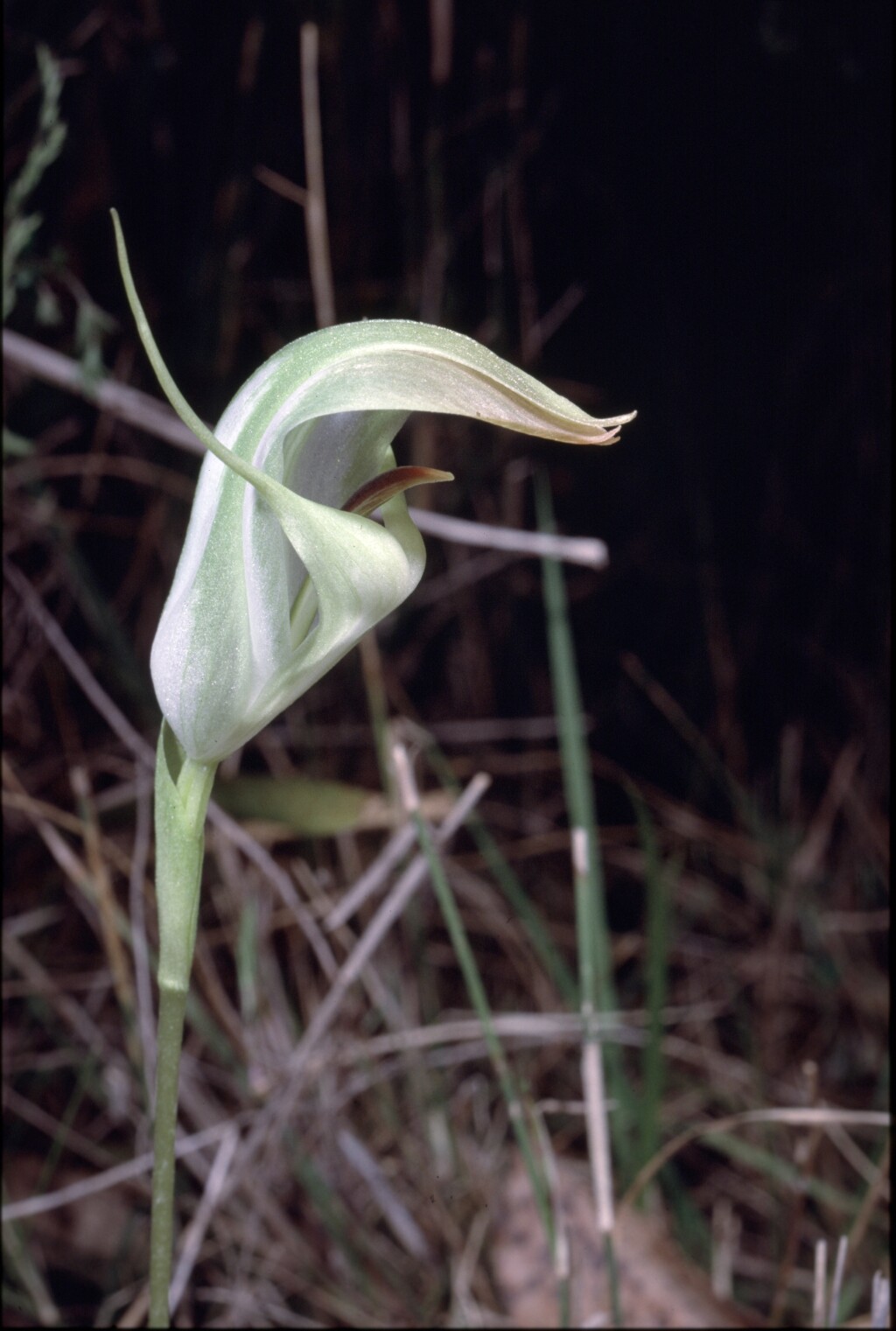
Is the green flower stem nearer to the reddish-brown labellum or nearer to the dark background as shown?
the reddish-brown labellum

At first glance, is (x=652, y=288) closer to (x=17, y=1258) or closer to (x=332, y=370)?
(x=332, y=370)

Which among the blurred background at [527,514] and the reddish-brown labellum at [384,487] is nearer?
the reddish-brown labellum at [384,487]

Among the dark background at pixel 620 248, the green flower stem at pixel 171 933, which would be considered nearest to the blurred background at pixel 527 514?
the dark background at pixel 620 248

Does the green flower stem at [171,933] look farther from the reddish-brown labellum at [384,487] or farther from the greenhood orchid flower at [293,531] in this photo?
the reddish-brown labellum at [384,487]

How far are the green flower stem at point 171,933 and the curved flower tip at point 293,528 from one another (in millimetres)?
16

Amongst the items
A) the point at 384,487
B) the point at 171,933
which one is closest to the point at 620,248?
the point at 384,487

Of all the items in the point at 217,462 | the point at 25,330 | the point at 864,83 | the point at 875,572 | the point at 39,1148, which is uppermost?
the point at 864,83

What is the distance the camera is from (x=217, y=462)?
46 cm

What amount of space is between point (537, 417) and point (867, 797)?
1.15 m

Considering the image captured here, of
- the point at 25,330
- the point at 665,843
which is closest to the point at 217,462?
the point at 25,330

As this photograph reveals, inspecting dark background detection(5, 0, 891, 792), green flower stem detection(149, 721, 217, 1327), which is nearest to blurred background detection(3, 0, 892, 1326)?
dark background detection(5, 0, 891, 792)

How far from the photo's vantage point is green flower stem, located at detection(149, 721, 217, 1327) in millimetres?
475

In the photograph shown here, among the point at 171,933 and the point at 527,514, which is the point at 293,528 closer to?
the point at 171,933

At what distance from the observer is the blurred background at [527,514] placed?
994 millimetres
